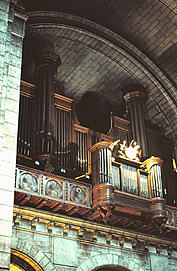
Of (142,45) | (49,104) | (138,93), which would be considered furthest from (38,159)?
(142,45)

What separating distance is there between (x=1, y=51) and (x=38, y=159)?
4.15 meters

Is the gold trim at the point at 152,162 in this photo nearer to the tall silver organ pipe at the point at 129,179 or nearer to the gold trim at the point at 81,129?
the tall silver organ pipe at the point at 129,179

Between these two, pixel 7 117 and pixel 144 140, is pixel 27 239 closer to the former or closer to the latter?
pixel 7 117

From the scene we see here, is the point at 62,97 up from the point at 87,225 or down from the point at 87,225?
up

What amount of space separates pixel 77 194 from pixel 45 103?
382cm

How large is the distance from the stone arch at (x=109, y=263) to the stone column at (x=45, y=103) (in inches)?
145

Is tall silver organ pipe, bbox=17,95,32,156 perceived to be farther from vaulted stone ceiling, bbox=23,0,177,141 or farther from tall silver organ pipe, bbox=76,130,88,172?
vaulted stone ceiling, bbox=23,0,177,141

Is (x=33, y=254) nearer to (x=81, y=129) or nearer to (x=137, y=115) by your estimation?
(x=81, y=129)

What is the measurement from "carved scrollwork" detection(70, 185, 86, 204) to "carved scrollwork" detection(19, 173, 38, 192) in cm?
140

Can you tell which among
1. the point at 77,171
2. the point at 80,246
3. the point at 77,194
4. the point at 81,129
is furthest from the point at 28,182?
the point at 81,129

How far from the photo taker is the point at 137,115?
20.0 m

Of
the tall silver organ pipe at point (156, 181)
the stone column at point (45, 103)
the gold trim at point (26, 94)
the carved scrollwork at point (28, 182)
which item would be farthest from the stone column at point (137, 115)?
the carved scrollwork at point (28, 182)

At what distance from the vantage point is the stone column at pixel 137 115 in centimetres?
1923

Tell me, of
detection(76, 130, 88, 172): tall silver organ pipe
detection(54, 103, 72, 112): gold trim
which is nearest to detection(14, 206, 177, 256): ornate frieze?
detection(76, 130, 88, 172): tall silver organ pipe
